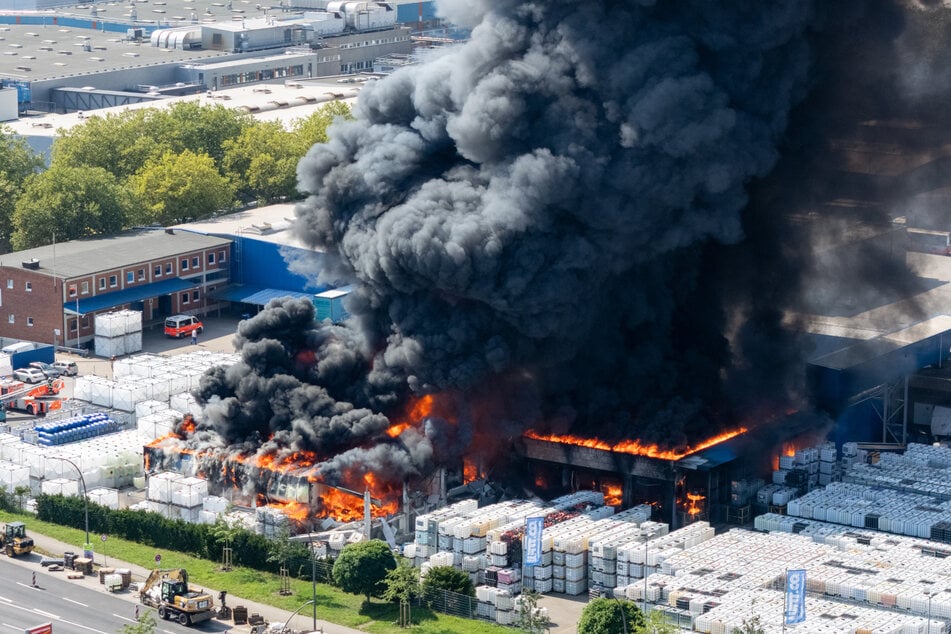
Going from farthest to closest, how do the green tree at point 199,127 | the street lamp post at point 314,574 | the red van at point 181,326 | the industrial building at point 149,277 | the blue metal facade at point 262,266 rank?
1. the green tree at point 199,127
2. the blue metal facade at point 262,266
3. the red van at point 181,326
4. the industrial building at point 149,277
5. the street lamp post at point 314,574

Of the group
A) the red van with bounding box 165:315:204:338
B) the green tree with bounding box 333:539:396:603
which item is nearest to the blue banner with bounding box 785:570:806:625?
the green tree with bounding box 333:539:396:603

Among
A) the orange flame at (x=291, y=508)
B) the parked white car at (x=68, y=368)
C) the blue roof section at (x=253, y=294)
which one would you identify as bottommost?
the orange flame at (x=291, y=508)

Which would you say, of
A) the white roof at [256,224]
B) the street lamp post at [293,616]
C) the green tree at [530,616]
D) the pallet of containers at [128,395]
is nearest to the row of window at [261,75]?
the white roof at [256,224]

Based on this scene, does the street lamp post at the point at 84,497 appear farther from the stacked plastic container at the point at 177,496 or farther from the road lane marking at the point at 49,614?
the road lane marking at the point at 49,614

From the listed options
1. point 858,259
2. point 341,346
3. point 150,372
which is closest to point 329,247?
point 341,346

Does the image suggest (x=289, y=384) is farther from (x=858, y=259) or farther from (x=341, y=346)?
(x=858, y=259)

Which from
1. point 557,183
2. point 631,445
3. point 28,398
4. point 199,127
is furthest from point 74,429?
point 199,127

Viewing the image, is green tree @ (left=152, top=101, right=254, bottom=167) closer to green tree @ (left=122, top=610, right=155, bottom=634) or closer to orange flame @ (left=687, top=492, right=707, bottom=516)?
orange flame @ (left=687, top=492, right=707, bottom=516)
